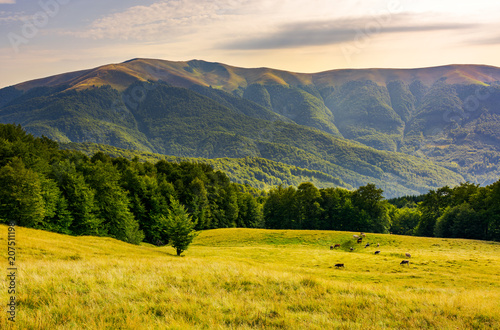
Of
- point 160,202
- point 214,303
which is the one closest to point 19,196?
point 160,202

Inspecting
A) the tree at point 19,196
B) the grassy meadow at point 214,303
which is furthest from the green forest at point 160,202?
the grassy meadow at point 214,303

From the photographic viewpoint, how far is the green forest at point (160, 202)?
4703 cm

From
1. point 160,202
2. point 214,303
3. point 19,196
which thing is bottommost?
point 160,202

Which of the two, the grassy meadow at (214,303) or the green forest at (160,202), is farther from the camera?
the green forest at (160,202)

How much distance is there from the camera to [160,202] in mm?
68562

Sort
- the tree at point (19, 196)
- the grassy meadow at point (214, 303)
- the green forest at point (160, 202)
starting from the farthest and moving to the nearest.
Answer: the green forest at point (160, 202) → the tree at point (19, 196) → the grassy meadow at point (214, 303)

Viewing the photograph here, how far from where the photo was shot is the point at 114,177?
6025 centimetres

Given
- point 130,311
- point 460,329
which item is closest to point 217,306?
point 130,311

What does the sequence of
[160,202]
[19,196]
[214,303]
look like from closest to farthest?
[214,303], [19,196], [160,202]

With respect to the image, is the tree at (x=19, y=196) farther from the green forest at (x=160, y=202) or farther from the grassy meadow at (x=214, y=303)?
the grassy meadow at (x=214, y=303)

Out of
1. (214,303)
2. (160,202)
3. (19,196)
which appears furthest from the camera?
(160,202)

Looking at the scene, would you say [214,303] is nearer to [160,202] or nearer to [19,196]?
[19,196]

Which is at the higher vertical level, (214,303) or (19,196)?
(214,303)

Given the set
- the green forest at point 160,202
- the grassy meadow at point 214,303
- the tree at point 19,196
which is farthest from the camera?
the green forest at point 160,202
